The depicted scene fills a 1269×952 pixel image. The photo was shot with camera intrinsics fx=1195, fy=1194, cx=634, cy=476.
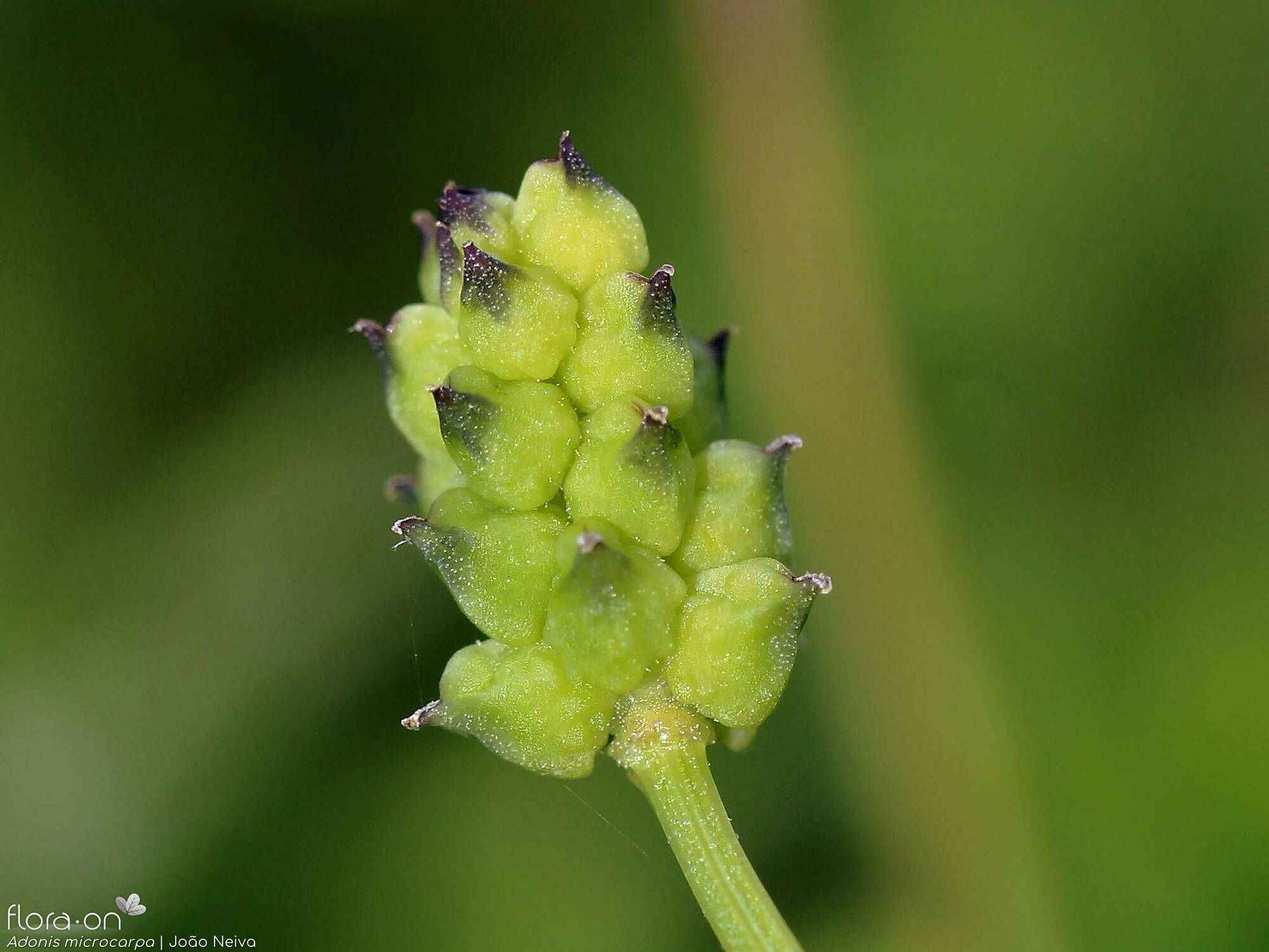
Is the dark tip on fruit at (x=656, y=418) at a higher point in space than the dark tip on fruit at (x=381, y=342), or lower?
lower

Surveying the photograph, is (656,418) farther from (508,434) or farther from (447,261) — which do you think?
(447,261)

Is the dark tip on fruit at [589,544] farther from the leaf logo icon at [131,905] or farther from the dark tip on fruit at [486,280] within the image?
the leaf logo icon at [131,905]

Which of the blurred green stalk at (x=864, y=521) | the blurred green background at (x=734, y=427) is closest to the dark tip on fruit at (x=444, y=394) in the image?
the blurred green background at (x=734, y=427)

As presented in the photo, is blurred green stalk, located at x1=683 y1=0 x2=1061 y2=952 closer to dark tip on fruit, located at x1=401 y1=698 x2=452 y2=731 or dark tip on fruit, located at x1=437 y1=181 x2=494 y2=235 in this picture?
dark tip on fruit, located at x1=401 y1=698 x2=452 y2=731

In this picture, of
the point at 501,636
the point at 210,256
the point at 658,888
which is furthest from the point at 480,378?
the point at 210,256

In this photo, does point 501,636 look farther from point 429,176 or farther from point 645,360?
point 429,176
